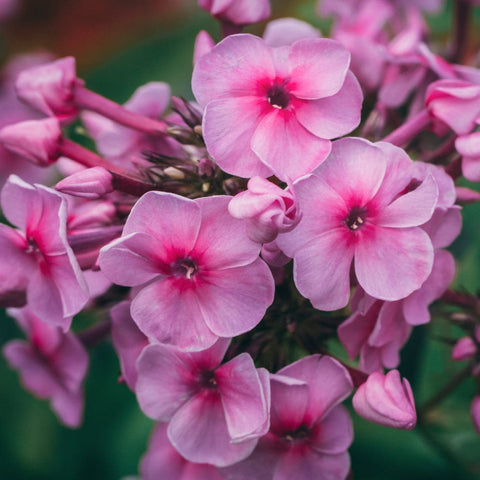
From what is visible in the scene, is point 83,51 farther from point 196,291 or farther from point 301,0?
point 196,291

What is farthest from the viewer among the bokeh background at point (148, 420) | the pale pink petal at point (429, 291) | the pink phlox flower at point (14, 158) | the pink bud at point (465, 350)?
the pink phlox flower at point (14, 158)

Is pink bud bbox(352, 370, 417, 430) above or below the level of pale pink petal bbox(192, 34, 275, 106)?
below

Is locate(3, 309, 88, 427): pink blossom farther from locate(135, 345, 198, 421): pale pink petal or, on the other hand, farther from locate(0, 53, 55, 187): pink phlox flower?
locate(0, 53, 55, 187): pink phlox flower

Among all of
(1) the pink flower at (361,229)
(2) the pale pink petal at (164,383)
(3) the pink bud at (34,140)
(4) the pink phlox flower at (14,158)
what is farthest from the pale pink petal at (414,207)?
(4) the pink phlox flower at (14,158)

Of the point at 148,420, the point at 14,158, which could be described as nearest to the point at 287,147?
the point at 148,420

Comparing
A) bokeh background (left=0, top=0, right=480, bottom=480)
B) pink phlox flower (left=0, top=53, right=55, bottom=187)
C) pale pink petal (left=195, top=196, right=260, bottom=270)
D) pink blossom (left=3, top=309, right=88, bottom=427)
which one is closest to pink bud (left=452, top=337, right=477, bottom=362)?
bokeh background (left=0, top=0, right=480, bottom=480)

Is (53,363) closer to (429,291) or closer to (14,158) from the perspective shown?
(429,291)

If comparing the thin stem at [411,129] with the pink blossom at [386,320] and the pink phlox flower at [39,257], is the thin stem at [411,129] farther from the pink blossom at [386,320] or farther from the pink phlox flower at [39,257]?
the pink phlox flower at [39,257]
